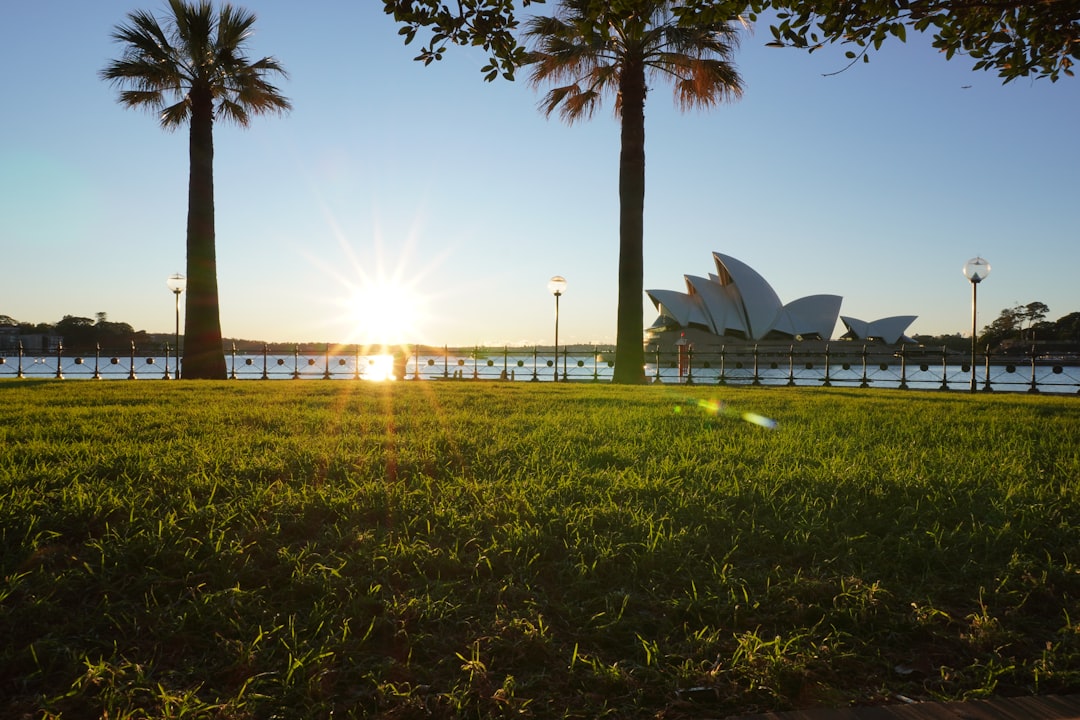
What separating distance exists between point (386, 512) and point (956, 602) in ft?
8.72

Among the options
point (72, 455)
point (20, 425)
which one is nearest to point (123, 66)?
point (20, 425)

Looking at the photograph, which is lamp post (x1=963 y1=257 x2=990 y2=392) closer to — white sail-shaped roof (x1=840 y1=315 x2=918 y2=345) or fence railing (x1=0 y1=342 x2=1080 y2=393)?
fence railing (x1=0 y1=342 x2=1080 y2=393)

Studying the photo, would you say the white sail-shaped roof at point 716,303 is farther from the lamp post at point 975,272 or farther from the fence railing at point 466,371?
the lamp post at point 975,272

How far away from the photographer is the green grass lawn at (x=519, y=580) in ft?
7.22

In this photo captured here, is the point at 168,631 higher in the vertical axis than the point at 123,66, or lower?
lower

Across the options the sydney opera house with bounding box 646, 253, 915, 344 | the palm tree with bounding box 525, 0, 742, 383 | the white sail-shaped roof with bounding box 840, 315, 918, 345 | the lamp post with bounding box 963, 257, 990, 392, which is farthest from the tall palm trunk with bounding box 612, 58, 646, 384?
the white sail-shaped roof with bounding box 840, 315, 918, 345

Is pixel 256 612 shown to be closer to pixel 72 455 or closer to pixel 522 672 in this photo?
pixel 522 672

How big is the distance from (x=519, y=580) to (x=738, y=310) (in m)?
63.1

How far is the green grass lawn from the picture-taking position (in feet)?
7.22

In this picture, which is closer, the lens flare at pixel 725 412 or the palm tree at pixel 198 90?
the lens flare at pixel 725 412

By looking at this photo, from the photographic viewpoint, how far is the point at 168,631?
2.46 metres

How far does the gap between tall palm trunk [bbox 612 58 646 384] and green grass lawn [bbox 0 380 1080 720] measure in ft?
38.9

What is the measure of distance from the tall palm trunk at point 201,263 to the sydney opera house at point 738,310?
4872cm

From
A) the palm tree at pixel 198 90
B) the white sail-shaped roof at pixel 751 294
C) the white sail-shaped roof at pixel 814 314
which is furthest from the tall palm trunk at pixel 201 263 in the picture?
the white sail-shaped roof at pixel 814 314
